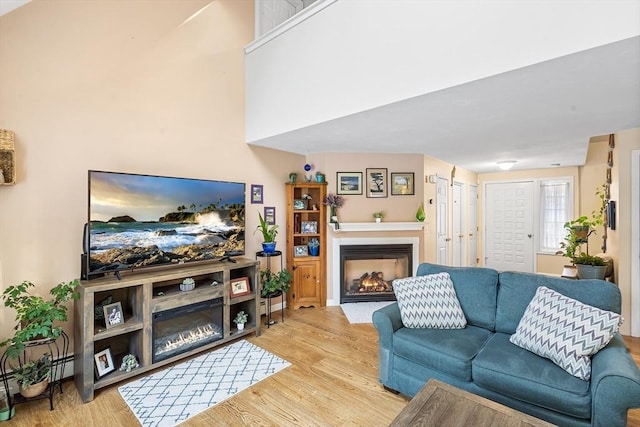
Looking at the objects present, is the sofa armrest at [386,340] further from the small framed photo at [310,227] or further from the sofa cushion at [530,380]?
the small framed photo at [310,227]

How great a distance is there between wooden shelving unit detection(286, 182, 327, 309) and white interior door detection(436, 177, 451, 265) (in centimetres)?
215

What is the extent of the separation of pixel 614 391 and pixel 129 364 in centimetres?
311

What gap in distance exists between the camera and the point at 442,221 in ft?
17.6

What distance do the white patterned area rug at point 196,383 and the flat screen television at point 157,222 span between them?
3.02ft

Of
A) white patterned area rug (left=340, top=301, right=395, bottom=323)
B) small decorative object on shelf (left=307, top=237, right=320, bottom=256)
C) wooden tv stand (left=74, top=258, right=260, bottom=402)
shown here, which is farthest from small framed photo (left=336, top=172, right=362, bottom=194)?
wooden tv stand (left=74, top=258, right=260, bottom=402)

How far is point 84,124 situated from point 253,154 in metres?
1.75

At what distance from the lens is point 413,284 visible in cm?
241

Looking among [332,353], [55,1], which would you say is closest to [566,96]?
[332,353]

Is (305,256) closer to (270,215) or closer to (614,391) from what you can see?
(270,215)

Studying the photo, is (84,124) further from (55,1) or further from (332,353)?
(332,353)

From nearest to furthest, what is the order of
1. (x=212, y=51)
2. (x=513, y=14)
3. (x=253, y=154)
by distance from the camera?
(x=513, y=14) < (x=212, y=51) < (x=253, y=154)

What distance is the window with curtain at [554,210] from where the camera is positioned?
19.0 ft

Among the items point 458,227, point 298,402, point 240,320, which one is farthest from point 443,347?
point 458,227

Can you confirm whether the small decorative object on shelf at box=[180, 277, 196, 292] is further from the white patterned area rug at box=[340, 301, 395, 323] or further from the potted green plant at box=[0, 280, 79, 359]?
the white patterned area rug at box=[340, 301, 395, 323]
